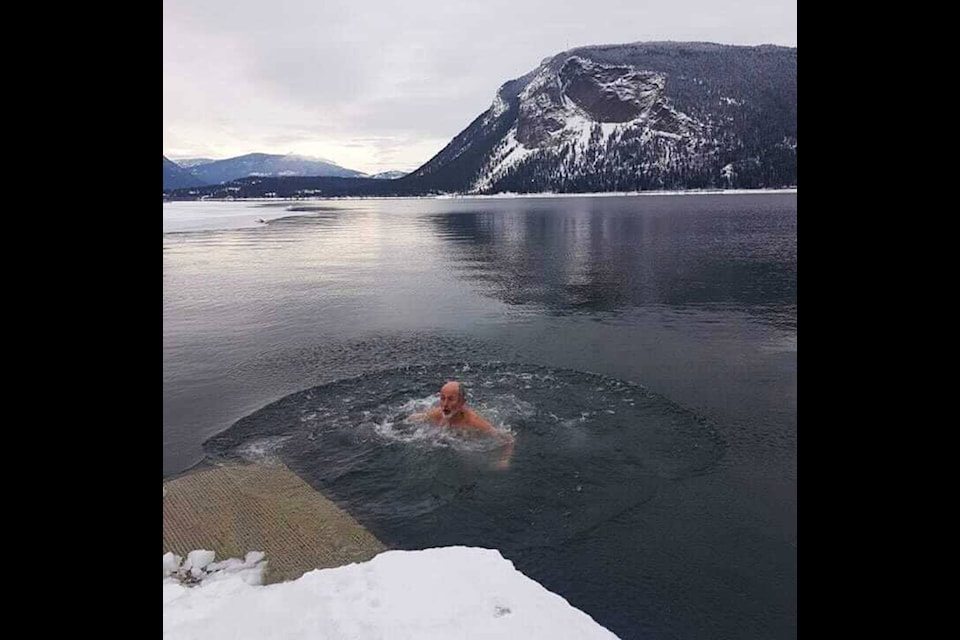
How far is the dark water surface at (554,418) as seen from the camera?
8109mm

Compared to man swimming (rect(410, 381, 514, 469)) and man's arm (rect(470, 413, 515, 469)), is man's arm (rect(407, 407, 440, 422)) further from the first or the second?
man's arm (rect(470, 413, 515, 469))

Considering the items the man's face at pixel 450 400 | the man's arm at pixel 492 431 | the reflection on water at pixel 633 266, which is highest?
the reflection on water at pixel 633 266

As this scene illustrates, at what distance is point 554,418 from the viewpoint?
12.8 meters

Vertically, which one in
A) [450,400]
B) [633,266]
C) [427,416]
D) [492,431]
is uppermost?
[633,266]

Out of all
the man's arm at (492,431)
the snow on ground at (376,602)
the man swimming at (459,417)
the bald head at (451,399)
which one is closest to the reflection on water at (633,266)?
the man's arm at (492,431)

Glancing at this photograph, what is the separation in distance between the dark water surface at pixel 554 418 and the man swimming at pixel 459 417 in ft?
→ 1.08

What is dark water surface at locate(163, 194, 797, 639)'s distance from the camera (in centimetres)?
811

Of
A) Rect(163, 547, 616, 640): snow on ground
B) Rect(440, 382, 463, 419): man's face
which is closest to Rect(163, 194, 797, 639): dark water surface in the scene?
Rect(440, 382, 463, 419): man's face

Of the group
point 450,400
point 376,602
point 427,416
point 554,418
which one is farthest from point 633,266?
point 376,602

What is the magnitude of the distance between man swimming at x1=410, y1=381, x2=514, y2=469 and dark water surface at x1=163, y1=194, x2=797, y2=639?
328 millimetres

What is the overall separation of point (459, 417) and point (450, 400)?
420 millimetres

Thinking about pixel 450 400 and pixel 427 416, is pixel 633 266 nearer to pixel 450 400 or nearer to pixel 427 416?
pixel 427 416

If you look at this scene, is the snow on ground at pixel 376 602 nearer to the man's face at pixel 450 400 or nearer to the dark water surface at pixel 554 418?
the dark water surface at pixel 554 418
